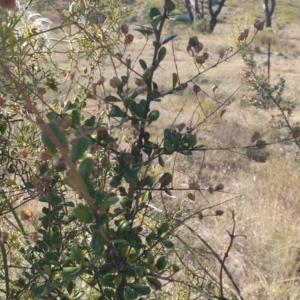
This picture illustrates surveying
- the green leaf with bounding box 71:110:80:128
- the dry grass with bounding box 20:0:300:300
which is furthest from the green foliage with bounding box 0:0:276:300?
the dry grass with bounding box 20:0:300:300

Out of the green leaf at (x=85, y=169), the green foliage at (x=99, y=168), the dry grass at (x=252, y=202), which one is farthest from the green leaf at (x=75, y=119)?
the green leaf at (x=85, y=169)

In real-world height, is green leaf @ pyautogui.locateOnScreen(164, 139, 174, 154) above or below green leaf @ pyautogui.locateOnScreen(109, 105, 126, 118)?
below

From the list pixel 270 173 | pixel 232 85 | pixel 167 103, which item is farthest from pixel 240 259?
pixel 232 85

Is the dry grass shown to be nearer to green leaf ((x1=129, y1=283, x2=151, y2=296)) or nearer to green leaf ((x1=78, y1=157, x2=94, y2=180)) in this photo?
green leaf ((x1=129, y1=283, x2=151, y2=296))

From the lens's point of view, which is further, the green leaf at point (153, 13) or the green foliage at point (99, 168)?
the green leaf at point (153, 13)

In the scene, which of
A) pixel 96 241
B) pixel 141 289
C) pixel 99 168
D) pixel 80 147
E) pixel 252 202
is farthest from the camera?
pixel 252 202

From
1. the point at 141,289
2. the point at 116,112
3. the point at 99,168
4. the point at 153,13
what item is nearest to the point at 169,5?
the point at 153,13

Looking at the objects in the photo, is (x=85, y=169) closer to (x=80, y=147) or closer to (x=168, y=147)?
(x=80, y=147)

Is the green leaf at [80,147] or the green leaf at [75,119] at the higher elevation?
the green leaf at [75,119]

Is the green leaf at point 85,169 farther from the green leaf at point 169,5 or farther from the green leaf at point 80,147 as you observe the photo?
the green leaf at point 169,5

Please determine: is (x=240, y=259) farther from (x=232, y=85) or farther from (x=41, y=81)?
(x=232, y=85)

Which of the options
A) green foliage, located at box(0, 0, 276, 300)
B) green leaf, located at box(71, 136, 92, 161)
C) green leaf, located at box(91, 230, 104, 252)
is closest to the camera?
green leaf, located at box(71, 136, 92, 161)

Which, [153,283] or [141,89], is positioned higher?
[141,89]

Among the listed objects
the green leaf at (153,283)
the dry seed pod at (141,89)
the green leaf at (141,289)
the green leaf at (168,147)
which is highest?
the dry seed pod at (141,89)
